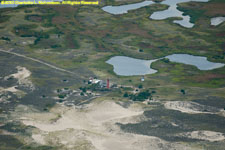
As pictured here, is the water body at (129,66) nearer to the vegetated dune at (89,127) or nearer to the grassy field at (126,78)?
the grassy field at (126,78)

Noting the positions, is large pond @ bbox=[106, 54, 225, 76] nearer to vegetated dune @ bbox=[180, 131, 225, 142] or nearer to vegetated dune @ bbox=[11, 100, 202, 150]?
vegetated dune @ bbox=[11, 100, 202, 150]

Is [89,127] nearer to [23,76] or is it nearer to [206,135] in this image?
[206,135]

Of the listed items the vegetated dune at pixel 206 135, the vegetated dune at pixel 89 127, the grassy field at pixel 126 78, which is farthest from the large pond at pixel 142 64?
the vegetated dune at pixel 206 135

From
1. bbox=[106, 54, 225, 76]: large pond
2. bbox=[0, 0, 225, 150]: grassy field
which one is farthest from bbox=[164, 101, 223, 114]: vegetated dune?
bbox=[106, 54, 225, 76]: large pond

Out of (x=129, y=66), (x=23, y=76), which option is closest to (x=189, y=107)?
(x=129, y=66)

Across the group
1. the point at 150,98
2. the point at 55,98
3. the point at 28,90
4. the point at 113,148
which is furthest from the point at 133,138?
the point at 28,90

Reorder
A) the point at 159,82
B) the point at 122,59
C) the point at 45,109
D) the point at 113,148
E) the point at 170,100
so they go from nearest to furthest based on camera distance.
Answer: the point at 113,148 → the point at 45,109 → the point at 170,100 → the point at 159,82 → the point at 122,59

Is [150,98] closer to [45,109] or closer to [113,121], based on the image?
[113,121]

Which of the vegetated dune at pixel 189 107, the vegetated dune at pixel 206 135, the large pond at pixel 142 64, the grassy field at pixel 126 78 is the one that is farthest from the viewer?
the large pond at pixel 142 64
